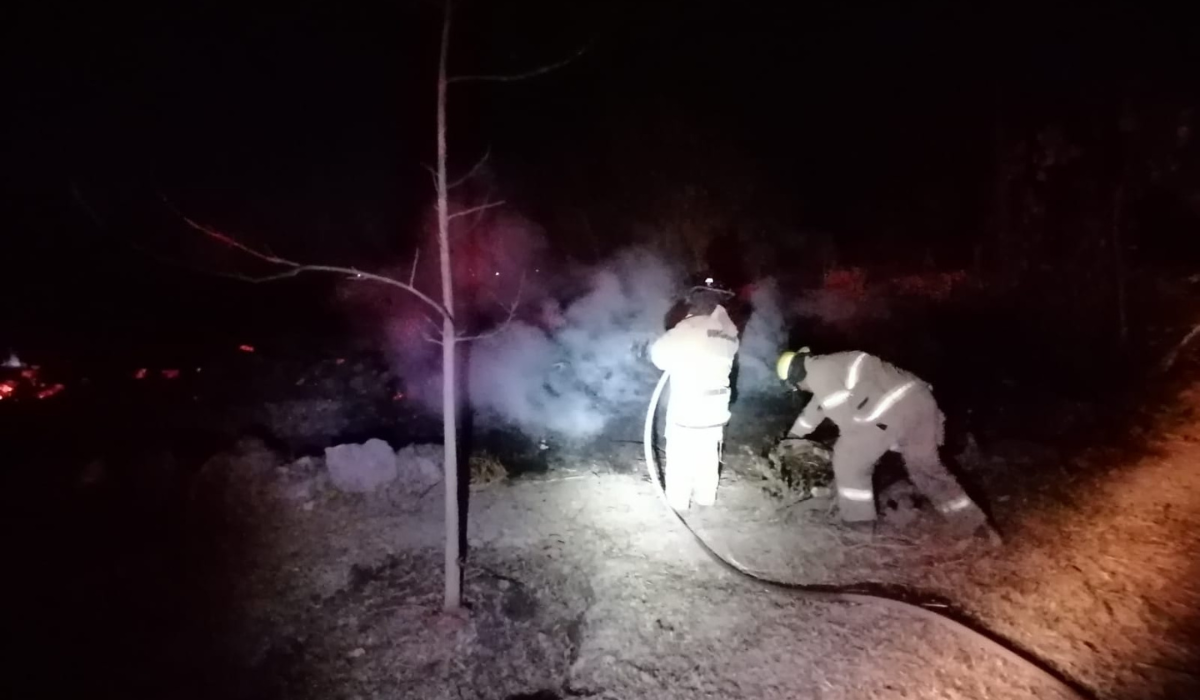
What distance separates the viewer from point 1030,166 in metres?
13.2

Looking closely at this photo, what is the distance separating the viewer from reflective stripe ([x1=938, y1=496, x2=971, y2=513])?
20.0 ft

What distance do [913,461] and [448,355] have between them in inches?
144

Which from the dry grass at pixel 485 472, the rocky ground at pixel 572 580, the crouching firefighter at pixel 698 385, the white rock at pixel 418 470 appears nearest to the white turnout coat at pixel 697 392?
the crouching firefighter at pixel 698 385

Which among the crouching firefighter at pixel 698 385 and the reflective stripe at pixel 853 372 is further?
the crouching firefighter at pixel 698 385

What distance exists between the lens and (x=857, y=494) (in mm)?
6234

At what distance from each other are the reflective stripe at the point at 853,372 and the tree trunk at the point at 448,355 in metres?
2.99

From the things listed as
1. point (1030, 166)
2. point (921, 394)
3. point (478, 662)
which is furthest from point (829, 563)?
point (1030, 166)

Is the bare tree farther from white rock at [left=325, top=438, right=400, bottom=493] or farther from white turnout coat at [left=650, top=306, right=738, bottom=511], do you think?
white rock at [left=325, top=438, right=400, bottom=493]

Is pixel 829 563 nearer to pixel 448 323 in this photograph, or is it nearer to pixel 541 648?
pixel 541 648

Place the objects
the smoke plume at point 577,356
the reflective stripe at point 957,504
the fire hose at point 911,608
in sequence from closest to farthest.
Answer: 1. the fire hose at point 911,608
2. the reflective stripe at point 957,504
3. the smoke plume at point 577,356

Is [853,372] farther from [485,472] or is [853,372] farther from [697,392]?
[485,472]

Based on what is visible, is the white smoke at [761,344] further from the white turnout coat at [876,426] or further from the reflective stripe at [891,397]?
the reflective stripe at [891,397]

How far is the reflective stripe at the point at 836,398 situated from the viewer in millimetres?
6104

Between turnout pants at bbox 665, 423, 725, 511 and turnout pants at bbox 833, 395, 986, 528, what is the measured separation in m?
0.98
